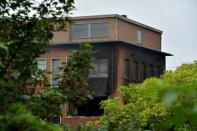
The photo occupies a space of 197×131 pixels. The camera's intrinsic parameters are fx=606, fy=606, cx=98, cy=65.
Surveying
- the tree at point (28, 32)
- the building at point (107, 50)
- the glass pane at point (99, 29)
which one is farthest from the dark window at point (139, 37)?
the tree at point (28, 32)

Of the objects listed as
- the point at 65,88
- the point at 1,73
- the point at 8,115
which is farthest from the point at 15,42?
the point at 8,115

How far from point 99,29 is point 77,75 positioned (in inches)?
2167

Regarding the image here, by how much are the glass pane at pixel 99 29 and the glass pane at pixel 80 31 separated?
526mm

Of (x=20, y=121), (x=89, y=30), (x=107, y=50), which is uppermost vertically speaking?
(x=89, y=30)

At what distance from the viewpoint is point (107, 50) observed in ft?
201

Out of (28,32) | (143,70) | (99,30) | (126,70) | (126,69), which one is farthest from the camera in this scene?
(143,70)

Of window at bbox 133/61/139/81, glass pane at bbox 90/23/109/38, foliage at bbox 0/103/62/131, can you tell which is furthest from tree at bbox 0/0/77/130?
window at bbox 133/61/139/81

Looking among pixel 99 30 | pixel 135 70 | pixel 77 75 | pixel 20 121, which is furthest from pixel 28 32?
pixel 135 70

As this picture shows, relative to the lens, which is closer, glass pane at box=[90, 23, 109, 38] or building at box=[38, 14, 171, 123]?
building at box=[38, 14, 171, 123]

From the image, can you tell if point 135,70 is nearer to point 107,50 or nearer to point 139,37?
point 139,37

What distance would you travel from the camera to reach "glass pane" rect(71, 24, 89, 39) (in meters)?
62.9

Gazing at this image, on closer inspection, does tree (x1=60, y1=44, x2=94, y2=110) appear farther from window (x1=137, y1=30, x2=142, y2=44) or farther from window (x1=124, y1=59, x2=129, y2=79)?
window (x1=137, y1=30, x2=142, y2=44)

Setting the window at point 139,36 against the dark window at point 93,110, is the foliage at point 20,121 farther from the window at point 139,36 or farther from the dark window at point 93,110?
the window at point 139,36

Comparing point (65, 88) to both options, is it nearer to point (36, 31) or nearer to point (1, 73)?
point (36, 31)
